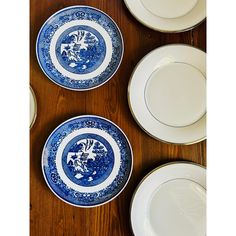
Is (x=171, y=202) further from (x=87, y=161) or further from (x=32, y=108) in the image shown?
(x=32, y=108)

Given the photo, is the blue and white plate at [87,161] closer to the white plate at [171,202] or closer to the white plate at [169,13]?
the white plate at [171,202]

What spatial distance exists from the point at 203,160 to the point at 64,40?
706 mm

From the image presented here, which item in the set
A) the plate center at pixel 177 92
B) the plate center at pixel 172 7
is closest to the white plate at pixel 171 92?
the plate center at pixel 177 92

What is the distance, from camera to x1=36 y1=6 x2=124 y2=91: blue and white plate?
1.09 m

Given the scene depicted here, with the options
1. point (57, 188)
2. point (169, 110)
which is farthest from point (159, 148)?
point (57, 188)

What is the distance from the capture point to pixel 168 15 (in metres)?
1.08

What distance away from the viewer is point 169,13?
109 cm

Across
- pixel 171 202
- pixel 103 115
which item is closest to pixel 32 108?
pixel 103 115

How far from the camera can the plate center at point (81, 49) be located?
110cm

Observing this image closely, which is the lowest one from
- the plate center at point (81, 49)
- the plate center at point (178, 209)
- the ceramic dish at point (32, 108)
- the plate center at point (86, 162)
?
the plate center at point (178, 209)

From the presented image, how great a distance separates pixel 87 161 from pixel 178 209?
15.1 inches

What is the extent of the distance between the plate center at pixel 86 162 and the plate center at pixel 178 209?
0.21m
